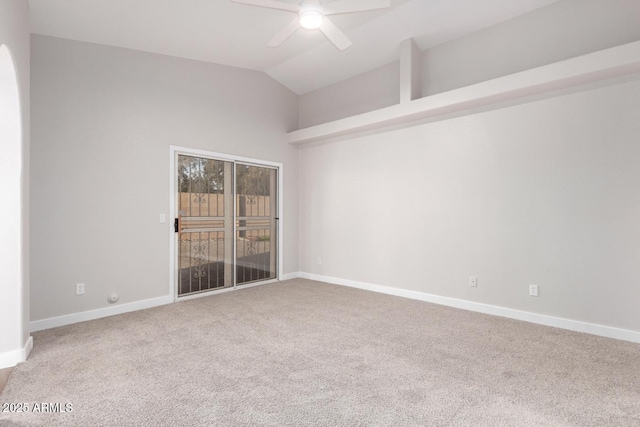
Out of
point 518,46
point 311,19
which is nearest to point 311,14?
point 311,19

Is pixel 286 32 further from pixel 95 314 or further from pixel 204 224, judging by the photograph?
pixel 95 314

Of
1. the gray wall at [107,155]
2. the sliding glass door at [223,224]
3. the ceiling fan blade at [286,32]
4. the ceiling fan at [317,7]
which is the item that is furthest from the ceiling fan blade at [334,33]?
the sliding glass door at [223,224]

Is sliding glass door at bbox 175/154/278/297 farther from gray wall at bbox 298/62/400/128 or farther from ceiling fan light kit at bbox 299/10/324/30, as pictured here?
ceiling fan light kit at bbox 299/10/324/30

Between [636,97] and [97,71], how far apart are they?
545cm

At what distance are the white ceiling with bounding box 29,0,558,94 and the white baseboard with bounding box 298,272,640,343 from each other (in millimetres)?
3262

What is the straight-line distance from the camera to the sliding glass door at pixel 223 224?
15.2 ft

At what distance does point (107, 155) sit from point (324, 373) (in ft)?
11.0

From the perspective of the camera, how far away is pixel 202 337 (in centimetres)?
322

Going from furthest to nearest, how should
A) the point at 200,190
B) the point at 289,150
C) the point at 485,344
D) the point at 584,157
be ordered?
the point at 289,150 < the point at 200,190 < the point at 584,157 < the point at 485,344

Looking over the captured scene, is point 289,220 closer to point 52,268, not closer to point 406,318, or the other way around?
point 406,318

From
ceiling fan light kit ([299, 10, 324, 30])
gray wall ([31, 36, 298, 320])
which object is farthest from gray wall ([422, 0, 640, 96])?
gray wall ([31, 36, 298, 320])

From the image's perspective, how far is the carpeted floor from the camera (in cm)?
198

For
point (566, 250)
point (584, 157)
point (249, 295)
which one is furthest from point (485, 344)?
point (249, 295)

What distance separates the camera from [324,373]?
248 centimetres
